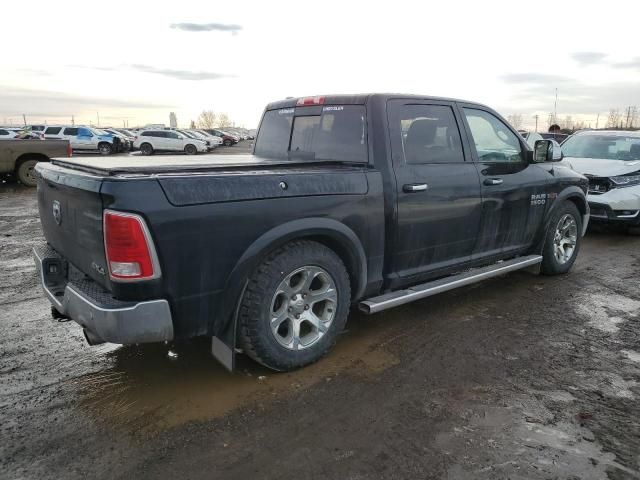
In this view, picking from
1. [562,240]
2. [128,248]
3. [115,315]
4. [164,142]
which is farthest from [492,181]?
[164,142]

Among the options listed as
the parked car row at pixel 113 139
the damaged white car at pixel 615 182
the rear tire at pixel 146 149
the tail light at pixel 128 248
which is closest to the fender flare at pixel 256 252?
the tail light at pixel 128 248

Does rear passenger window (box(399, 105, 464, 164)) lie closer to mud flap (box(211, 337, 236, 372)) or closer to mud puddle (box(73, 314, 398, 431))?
mud puddle (box(73, 314, 398, 431))

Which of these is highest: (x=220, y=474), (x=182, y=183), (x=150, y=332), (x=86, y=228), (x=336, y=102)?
(x=336, y=102)

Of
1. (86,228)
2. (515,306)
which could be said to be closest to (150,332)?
(86,228)

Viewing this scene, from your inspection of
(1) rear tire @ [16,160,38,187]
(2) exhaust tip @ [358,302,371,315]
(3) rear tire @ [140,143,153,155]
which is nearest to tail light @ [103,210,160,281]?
(2) exhaust tip @ [358,302,371,315]

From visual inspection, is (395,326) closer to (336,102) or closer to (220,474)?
(336,102)

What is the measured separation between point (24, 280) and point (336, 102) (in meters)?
4.05

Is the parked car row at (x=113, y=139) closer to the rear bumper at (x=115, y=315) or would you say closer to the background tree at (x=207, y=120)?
the rear bumper at (x=115, y=315)

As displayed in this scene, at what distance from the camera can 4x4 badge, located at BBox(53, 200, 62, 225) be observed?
331cm

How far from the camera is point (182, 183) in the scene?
9.10 ft

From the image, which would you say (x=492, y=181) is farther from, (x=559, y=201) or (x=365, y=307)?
(x=365, y=307)

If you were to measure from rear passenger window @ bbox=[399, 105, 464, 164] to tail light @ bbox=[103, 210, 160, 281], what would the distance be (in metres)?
2.13

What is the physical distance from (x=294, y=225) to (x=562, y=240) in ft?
13.0

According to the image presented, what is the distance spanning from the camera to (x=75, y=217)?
120 inches
